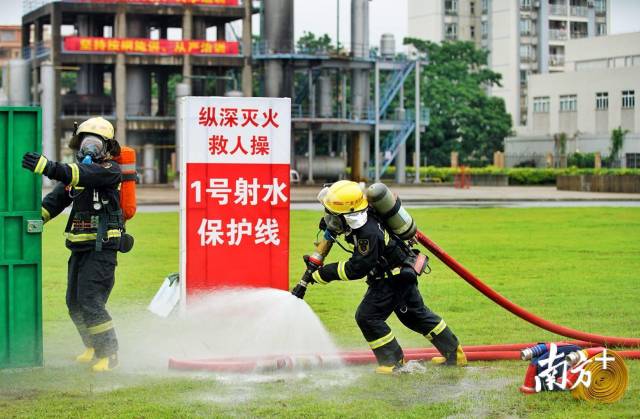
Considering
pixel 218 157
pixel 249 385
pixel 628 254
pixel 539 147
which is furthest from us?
pixel 539 147

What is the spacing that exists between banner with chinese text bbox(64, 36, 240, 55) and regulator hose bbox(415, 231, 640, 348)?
58071 mm

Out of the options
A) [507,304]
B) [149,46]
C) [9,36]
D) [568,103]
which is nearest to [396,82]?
[149,46]

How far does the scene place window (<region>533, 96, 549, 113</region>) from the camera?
94750mm

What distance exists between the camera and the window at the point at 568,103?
90812 mm

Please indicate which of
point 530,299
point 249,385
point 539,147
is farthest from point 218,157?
point 539,147

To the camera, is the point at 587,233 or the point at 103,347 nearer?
the point at 103,347

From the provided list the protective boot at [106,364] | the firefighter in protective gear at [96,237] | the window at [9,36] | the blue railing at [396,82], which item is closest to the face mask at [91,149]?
the firefighter in protective gear at [96,237]

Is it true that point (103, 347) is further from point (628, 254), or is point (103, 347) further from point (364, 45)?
point (364, 45)

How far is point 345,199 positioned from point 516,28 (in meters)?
106

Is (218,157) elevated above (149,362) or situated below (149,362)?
above

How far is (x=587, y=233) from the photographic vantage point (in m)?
26.0

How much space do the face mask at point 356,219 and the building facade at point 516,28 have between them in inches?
4169

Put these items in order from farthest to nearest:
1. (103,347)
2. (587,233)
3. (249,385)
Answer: (587,233) → (103,347) → (249,385)

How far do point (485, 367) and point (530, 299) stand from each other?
4.98m
